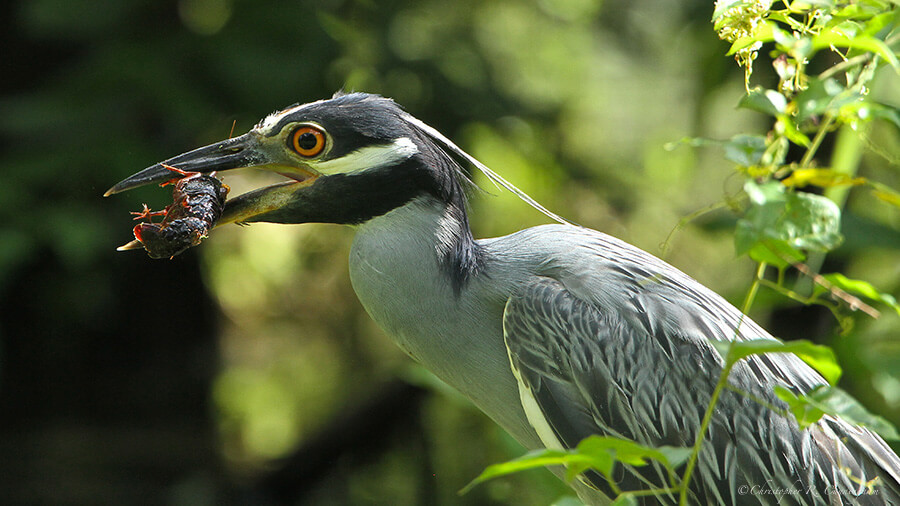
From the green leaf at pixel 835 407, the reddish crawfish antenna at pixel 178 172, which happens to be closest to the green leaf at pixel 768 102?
the green leaf at pixel 835 407

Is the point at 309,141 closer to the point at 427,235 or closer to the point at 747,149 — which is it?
the point at 427,235

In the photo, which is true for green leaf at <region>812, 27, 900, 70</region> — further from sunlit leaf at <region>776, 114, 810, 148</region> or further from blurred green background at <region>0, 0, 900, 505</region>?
blurred green background at <region>0, 0, 900, 505</region>

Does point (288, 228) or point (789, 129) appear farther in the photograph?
point (288, 228)

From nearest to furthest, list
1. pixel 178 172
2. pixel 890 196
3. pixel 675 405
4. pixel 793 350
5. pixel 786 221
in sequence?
1. pixel 793 350
2. pixel 786 221
3. pixel 890 196
4. pixel 675 405
5. pixel 178 172

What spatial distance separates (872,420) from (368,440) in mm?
5347

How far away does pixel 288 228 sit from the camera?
686cm

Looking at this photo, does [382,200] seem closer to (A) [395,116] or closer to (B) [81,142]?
(A) [395,116]

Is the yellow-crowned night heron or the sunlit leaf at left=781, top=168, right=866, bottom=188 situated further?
the yellow-crowned night heron

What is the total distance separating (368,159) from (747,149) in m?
1.54

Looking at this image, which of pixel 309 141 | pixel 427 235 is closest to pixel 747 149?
pixel 427 235

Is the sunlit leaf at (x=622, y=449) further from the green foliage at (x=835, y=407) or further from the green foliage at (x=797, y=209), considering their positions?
the green foliage at (x=835, y=407)

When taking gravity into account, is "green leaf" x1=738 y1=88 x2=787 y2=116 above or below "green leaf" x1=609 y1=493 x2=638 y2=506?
above

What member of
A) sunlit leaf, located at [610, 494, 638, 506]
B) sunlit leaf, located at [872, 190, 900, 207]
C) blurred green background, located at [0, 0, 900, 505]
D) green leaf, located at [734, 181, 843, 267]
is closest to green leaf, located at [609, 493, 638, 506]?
sunlit leaf, located at [610, 494, 638, 506]

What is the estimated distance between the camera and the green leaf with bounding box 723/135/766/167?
1.34m
